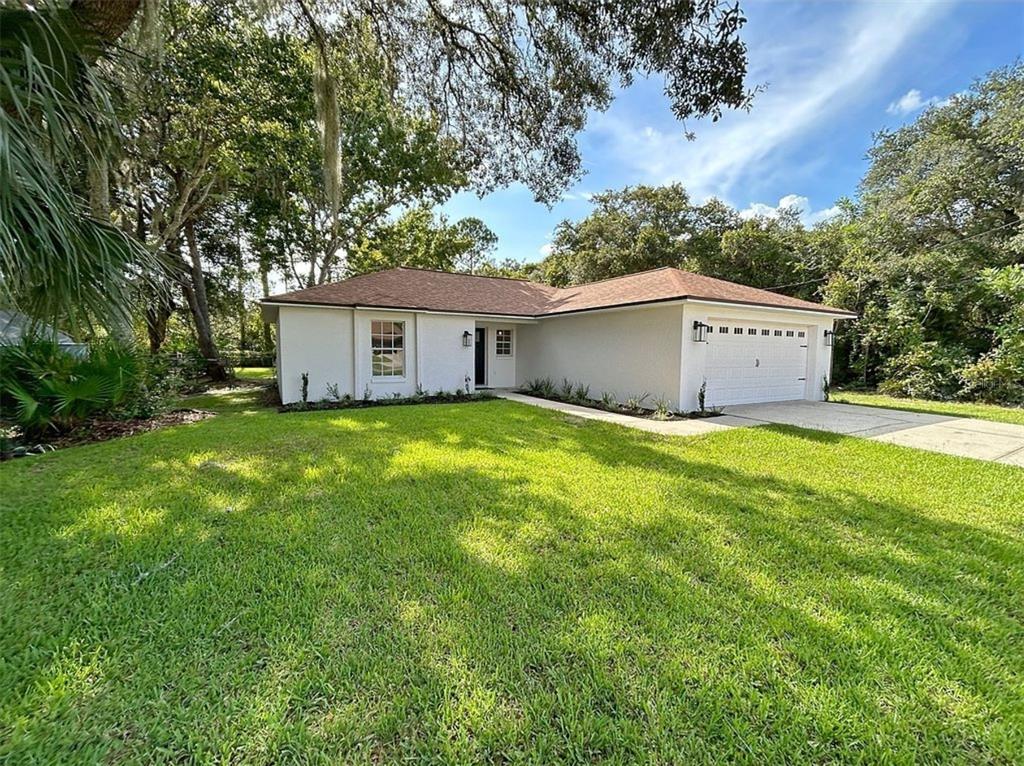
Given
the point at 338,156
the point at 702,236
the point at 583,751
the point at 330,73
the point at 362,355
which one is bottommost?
the point at 583,751

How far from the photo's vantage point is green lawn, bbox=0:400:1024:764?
5.98 feet

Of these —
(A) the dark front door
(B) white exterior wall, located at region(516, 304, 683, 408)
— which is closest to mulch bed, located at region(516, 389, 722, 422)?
(B) white exterior wall, located at region(516, 304, 683, 408)

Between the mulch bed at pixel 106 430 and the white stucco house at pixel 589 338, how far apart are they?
7.78 ft

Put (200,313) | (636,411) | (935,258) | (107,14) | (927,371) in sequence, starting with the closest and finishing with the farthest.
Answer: (107,14), (636,411), (927,371), (935,258), (200,313)

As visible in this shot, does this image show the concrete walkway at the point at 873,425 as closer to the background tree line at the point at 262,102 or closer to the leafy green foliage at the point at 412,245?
the background tree line at the point at 262,102

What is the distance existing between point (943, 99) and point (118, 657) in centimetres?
2395

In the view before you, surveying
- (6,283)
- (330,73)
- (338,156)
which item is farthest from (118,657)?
(330,73)

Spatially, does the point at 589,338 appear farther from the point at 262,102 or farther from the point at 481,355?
the point at 262,102

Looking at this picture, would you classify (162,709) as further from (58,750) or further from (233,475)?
(233,475)

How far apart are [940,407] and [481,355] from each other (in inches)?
496

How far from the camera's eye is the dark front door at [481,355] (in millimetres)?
13914

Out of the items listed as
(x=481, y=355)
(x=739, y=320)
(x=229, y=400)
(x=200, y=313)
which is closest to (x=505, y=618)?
(x=739, y=320)

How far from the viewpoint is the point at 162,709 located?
6.26 feet

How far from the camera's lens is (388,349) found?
1149 cm
